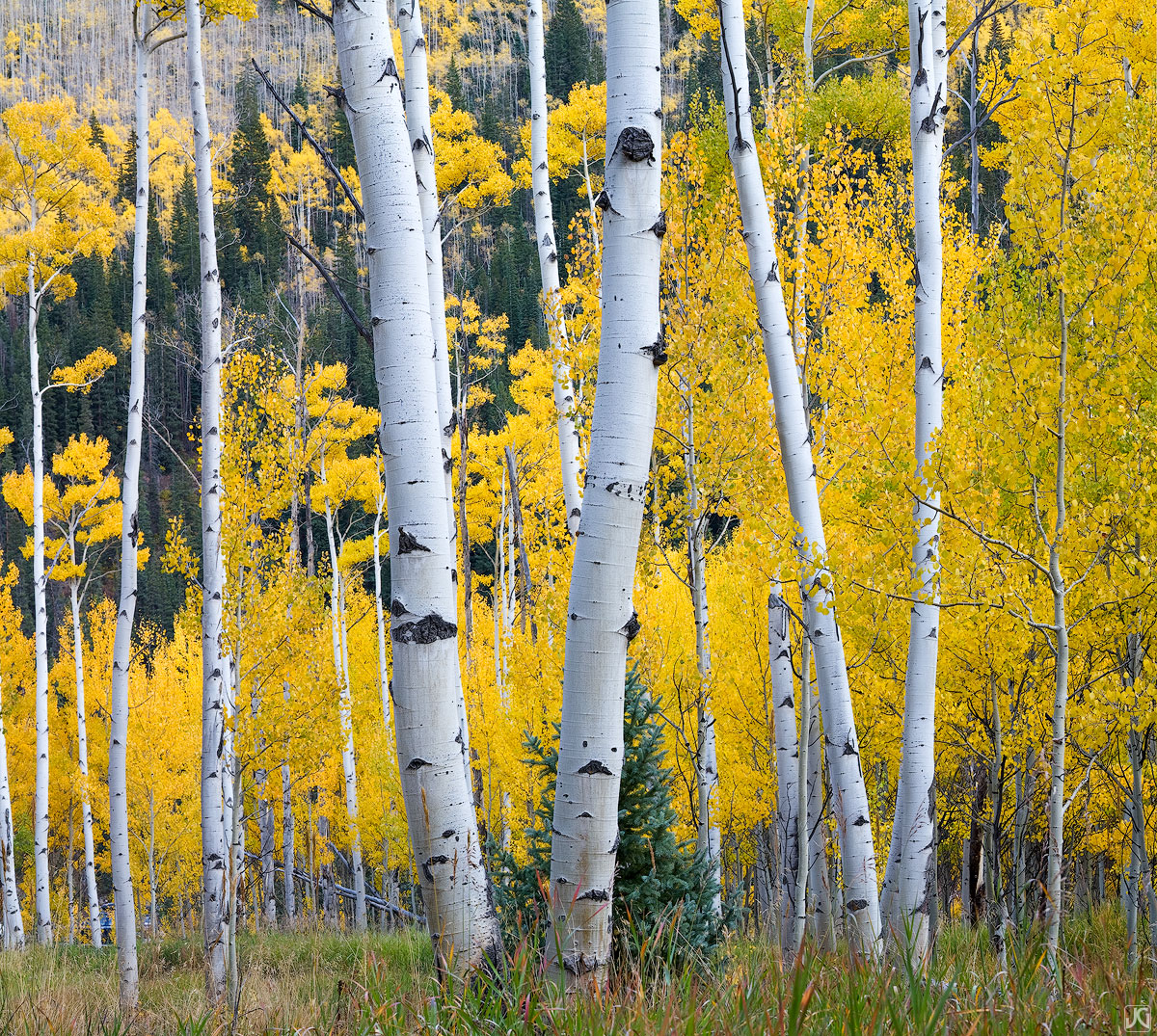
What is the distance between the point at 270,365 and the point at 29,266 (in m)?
3.37

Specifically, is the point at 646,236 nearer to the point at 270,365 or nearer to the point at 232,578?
the point at 232,578

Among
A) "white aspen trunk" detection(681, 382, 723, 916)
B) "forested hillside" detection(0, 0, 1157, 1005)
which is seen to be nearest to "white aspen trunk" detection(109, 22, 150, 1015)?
"forested hillside" detection(0, 0, 1157, 1005)

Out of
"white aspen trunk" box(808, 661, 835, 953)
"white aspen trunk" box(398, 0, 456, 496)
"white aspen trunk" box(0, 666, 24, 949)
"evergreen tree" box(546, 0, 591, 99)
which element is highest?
"evergreen tree" box(546, 0, 591, 99)

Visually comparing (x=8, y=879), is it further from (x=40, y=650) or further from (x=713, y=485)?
(x=713, y=485)

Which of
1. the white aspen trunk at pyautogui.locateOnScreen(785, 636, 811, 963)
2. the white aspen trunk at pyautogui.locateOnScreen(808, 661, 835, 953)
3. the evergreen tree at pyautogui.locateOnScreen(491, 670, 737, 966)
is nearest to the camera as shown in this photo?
the evergreen tree at pyautogui.locateOnScreen(491, 670, 737, 966)

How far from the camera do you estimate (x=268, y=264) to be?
194ft

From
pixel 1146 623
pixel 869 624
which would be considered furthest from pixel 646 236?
pixel 869 624

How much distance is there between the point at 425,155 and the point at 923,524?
377cm

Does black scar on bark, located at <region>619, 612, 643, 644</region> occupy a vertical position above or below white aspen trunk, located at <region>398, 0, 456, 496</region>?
below

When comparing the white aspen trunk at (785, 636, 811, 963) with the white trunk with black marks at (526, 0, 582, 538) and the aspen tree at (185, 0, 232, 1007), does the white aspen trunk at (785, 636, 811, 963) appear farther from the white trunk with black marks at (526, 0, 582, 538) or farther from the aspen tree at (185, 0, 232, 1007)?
the aspen tree at (185, 0, 232, 1007)

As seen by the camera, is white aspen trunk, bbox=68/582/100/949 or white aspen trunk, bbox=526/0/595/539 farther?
white aspen trunk, bbox=68/582/100/949

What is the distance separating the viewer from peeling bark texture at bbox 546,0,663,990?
7.39 ft

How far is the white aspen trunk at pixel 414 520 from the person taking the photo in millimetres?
2299

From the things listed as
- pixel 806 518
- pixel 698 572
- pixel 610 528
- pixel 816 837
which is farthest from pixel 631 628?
pixel 816 837
